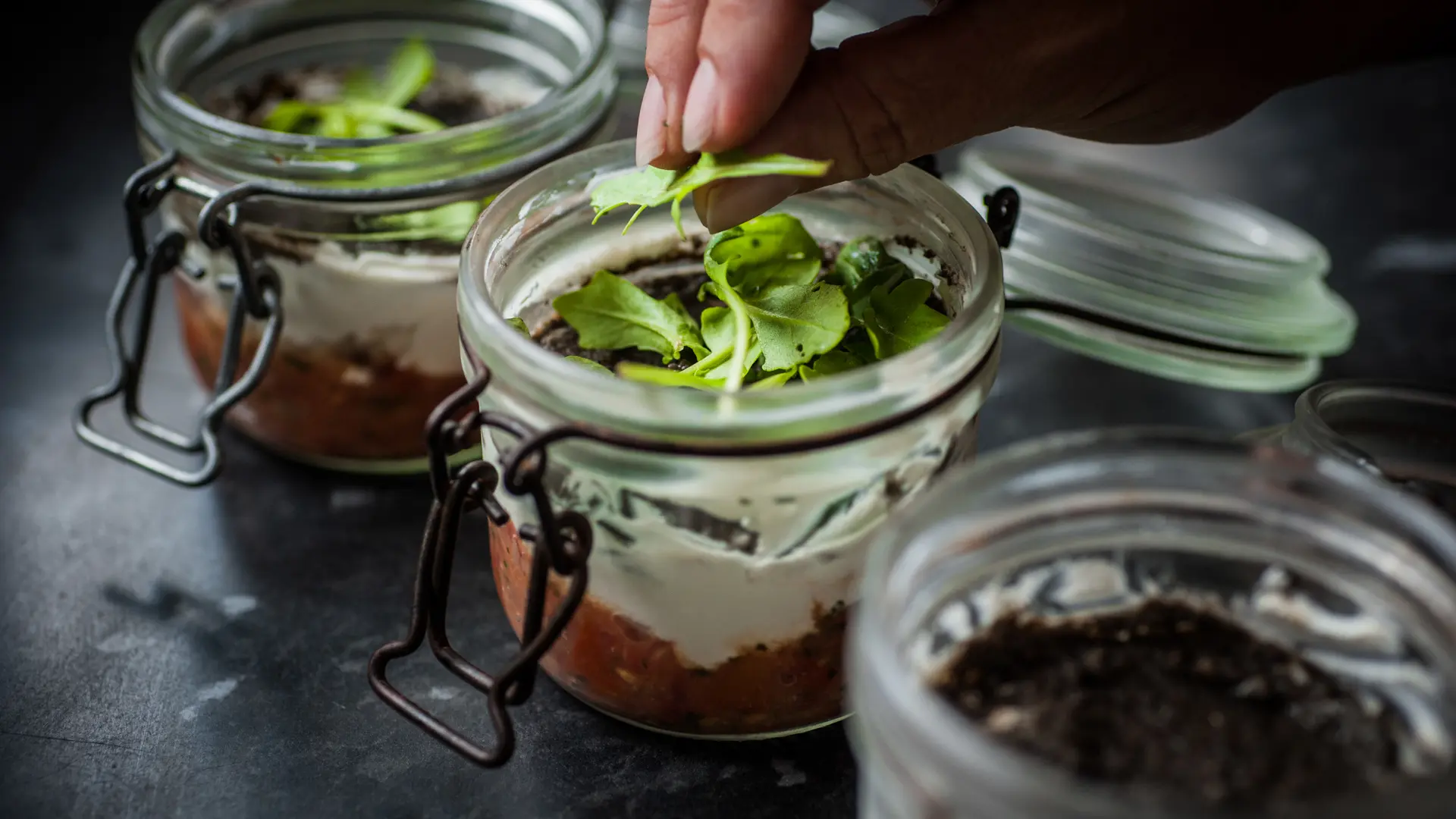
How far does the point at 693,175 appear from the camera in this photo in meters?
0.55

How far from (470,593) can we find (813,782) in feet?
0.76

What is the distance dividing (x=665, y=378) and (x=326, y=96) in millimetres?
467

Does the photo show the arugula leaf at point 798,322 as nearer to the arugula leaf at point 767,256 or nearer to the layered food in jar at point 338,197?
the arugula leaf at point 767,256

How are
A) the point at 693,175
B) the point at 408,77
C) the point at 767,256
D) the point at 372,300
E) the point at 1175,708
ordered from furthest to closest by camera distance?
the point at 408,77 → the point at 372,300 → the point at 767,256 → the point at 693,175 → the point at 1175,708

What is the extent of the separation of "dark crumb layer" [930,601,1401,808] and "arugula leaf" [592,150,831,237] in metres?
0.19

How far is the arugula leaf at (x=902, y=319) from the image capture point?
60 cm

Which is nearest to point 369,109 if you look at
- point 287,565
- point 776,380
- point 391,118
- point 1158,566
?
point 391,118

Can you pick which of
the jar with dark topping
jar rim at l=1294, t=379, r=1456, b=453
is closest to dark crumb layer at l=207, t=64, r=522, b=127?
the jar with dark topping

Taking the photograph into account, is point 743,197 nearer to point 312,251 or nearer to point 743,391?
point 743,391

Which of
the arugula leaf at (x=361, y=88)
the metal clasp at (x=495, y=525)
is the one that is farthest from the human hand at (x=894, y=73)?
the arugula leaf at (x=361, y=88)

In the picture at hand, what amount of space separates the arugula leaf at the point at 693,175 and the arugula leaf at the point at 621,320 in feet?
0.14

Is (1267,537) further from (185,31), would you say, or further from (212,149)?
(185,31)

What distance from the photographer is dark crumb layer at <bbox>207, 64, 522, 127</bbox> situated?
879mm

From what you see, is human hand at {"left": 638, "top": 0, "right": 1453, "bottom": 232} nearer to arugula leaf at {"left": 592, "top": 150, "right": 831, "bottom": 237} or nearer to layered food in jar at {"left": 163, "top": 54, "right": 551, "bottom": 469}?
arugula leaf at {"left": 592, "top": 150, "right": 831, "bottom": 237}
